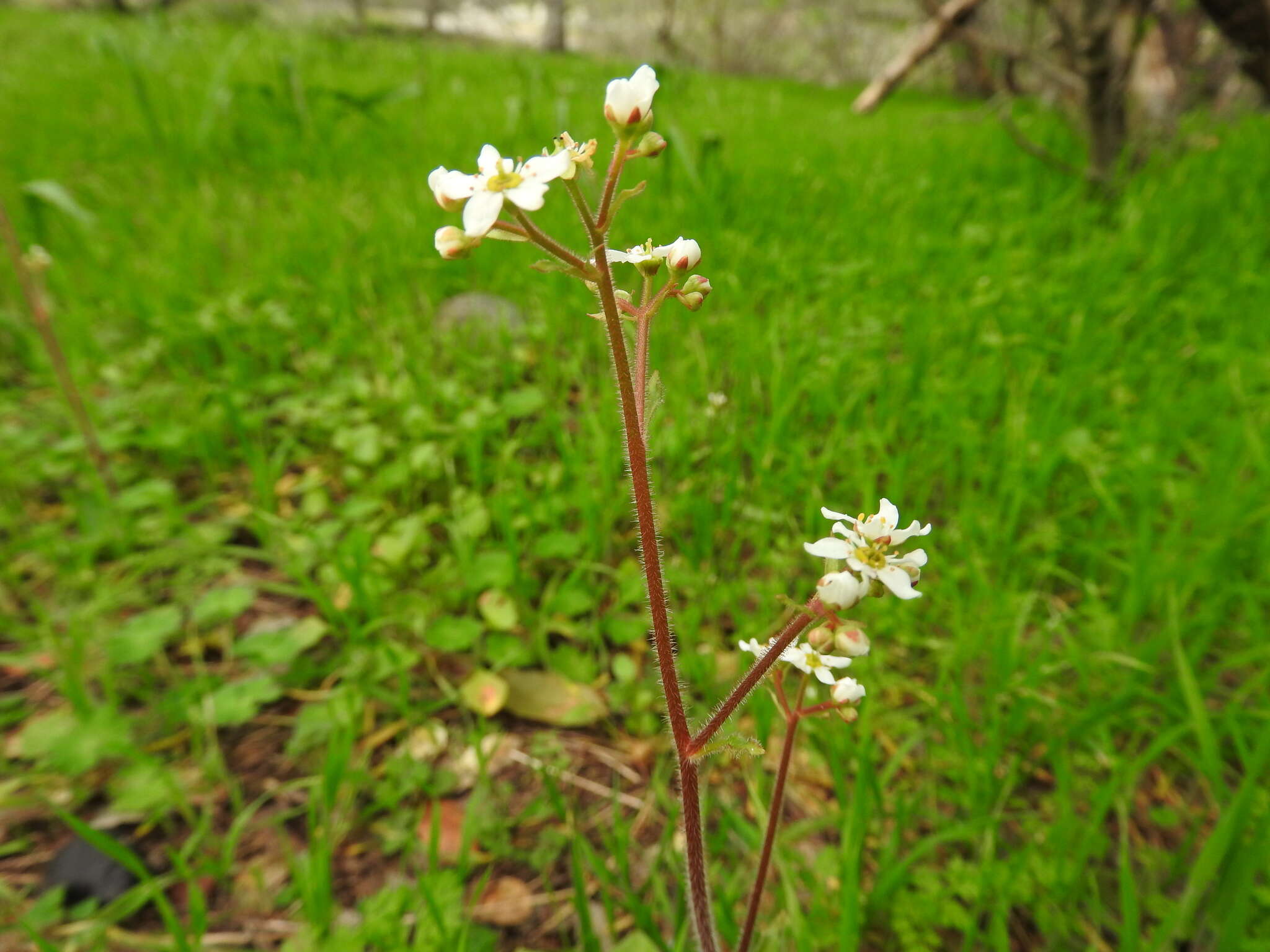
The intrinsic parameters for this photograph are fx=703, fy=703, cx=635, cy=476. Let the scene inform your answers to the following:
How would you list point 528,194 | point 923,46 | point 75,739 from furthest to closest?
point 923,46, point 75,739, point 528,194

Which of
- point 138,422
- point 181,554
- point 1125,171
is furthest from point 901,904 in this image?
point 1125,171

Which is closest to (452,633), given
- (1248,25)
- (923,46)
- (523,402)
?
(523,402)

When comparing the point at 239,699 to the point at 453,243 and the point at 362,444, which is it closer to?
the point at 362,444

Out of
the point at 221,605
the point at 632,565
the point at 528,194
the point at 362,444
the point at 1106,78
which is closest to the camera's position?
the point at 528,194

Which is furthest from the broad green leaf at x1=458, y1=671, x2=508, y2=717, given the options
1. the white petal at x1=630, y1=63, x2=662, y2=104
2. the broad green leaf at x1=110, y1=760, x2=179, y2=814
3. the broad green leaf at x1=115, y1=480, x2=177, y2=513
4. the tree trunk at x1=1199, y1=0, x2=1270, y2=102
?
the tree trunk at x1=1199, y1=0, x2=1270, y2=102

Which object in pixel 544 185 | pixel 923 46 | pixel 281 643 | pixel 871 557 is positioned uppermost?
pixel 923 46

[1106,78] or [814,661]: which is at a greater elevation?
[1106,78]

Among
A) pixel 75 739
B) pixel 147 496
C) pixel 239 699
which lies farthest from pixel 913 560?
pixel 147 496

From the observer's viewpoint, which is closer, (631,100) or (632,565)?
(631,100)
